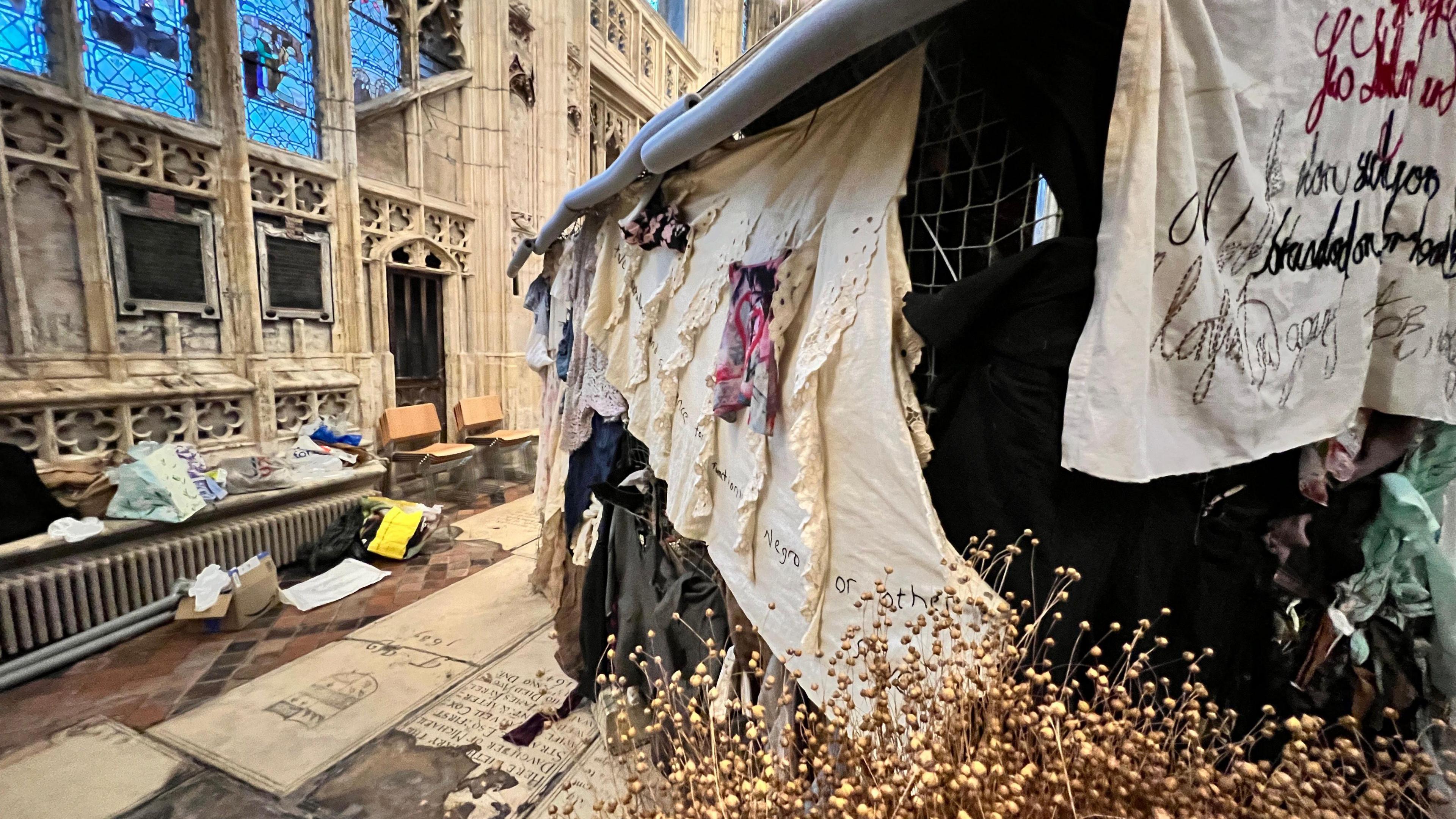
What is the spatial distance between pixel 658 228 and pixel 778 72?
3.07 ft

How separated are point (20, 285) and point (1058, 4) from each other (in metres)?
5.30

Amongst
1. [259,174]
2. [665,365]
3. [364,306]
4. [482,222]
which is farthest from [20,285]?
[665,365]

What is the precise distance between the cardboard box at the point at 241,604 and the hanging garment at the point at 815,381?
9.88ft

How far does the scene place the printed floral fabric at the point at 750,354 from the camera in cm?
127

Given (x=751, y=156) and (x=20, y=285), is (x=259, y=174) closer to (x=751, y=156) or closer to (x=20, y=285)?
(x=20, y=285)

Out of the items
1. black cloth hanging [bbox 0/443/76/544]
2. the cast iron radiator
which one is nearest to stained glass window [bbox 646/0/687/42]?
the cast iron radiator

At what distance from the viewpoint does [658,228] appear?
1.80 meters

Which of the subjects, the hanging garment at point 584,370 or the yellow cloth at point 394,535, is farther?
the yellow cloth at point 394,535

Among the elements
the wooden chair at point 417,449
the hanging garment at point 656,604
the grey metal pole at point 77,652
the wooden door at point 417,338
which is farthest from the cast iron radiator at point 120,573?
the hanging garment at point 656,604

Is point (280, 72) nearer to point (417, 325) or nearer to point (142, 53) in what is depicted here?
point (142, 53)

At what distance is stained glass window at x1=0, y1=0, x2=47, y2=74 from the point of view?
10.6 ft

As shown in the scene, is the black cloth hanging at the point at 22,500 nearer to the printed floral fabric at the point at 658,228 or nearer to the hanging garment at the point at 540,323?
the hanging garment at the point at 540,323

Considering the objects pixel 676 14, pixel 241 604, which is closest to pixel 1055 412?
pixel 241 604

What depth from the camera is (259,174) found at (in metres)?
4.44
